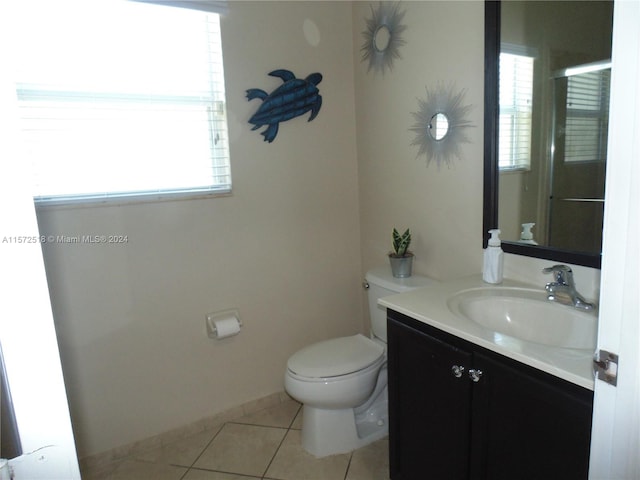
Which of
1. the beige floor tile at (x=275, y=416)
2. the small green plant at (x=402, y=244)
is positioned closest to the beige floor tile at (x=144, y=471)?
the beige floor tile at (x=275, y=416)

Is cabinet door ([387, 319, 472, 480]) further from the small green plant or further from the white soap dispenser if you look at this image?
the small green plant

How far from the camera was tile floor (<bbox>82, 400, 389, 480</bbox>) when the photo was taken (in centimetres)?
191

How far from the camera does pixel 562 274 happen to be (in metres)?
1.41

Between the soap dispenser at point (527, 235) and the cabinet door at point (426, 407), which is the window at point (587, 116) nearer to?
the soap dispenser at point (527, 235)

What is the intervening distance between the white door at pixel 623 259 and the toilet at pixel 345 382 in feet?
3.98

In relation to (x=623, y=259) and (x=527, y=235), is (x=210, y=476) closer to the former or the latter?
(x=527, y=235)

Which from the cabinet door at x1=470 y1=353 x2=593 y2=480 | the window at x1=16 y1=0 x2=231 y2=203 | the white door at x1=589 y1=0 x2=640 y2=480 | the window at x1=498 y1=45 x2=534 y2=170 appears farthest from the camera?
the window at x1=16 y1=0 x2=231 y2=203

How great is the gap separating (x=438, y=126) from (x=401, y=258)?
63 centimetres

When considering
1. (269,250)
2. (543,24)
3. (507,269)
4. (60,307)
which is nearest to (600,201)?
(507,269)

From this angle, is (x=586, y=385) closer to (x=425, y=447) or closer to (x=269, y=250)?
(x=425, y=447)

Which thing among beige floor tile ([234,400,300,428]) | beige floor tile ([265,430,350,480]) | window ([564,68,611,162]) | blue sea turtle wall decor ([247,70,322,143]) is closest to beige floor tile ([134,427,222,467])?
beige floor tile ([234,400,300,428])

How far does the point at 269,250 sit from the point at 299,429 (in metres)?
0.96

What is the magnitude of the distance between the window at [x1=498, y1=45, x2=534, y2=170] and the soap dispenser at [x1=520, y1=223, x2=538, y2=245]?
223mm

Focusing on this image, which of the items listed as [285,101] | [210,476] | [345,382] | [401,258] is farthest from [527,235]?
[210,476]
